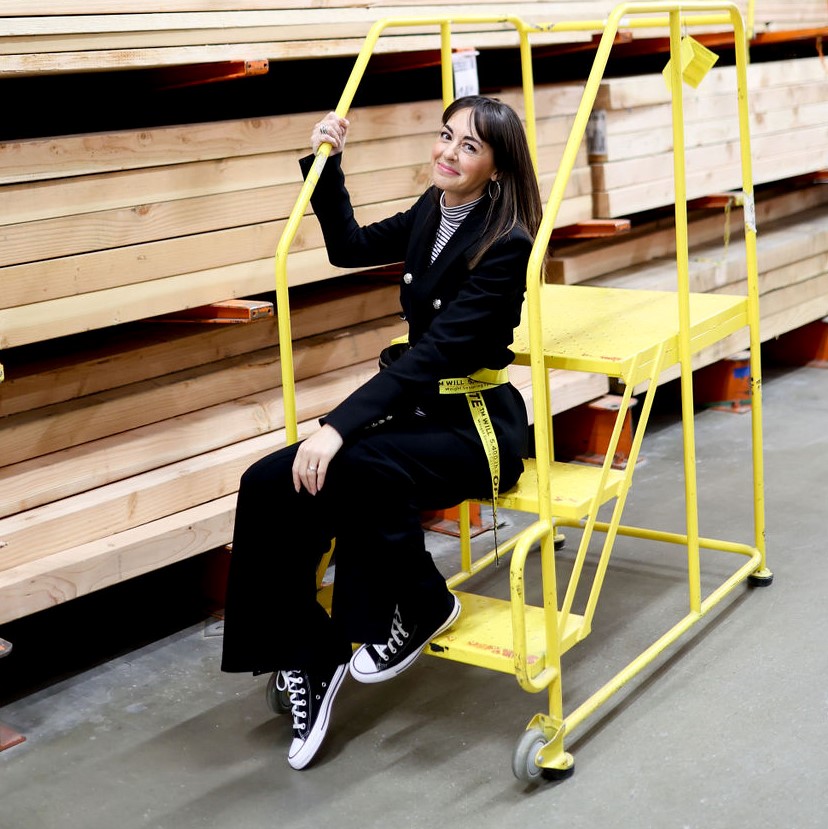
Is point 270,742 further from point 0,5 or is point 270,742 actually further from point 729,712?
point 0,5

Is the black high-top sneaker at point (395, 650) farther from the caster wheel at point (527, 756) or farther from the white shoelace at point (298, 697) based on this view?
the caster wheel at point (527, 756)

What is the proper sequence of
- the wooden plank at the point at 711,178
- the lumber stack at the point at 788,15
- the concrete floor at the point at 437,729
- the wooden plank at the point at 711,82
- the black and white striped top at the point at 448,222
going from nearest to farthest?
1. the concrete floor at the point at 437,729
2. the black and white striped top at the point at 448,222
3. the wooden plank at the point at 711,82
4. the wooden plank at the point at 711,178
5. the lumber stack at the point at 788,15

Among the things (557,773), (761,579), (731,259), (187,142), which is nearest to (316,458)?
(557,773)

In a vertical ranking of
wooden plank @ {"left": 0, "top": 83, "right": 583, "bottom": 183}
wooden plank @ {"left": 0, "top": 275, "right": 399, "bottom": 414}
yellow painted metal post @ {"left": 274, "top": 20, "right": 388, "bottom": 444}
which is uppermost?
wooden plank @ {"left": 0, "top": 83, "right": 583, "bottom": 183}

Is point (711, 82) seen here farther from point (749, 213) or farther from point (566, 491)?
point (566, 491)

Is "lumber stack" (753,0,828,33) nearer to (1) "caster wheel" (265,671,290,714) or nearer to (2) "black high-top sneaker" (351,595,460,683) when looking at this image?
(2) "black high-top sneaker" (351,595,460,683)

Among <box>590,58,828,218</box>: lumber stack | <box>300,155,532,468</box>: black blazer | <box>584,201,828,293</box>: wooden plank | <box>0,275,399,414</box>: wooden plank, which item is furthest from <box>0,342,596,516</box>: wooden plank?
<box>584,201,828,293</box>: wooden plank

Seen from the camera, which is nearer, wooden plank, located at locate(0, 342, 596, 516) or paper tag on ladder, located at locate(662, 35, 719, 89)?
paper tag on ladder, located at locate(662, 35, 719, 89)

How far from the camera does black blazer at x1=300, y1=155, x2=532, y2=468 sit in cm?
294

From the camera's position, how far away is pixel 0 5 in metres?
3.17

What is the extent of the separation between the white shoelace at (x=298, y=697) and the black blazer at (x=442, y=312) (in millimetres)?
668

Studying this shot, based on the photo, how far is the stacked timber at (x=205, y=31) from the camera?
3236 millimetres

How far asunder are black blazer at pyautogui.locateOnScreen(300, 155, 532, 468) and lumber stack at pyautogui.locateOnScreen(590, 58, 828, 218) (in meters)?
1.82

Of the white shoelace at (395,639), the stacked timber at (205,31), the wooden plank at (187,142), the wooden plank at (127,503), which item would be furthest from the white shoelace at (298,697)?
the stacked timber at (205,31)
